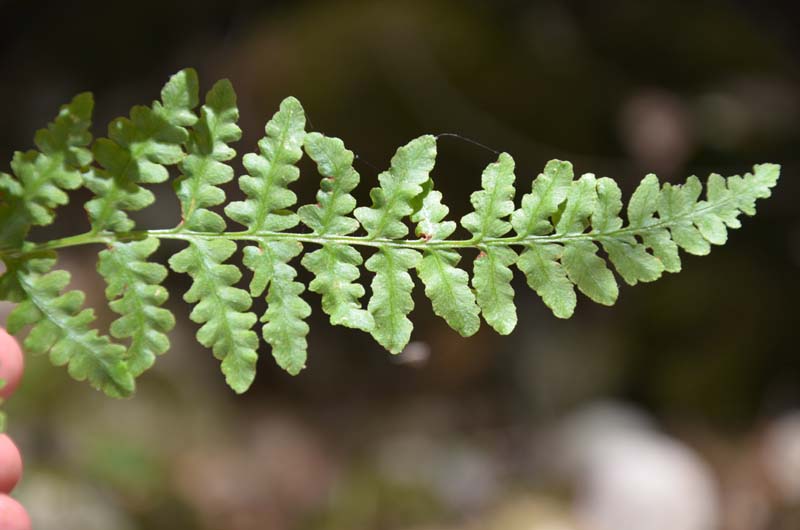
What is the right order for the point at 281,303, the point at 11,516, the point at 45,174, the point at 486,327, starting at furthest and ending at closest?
the point at 486,327 < the point at 11,516 < the point at 281,303 < the point at 45,174

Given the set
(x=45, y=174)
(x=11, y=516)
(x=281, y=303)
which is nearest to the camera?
(x=45, y=174)

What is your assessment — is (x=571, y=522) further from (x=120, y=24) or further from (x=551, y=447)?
(x=120, y=24)

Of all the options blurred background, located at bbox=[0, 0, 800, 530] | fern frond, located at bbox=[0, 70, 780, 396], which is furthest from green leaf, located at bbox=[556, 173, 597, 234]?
blurred background, located at bbox=[0, 0, 800, 530]

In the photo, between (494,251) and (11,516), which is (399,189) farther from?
(11,516)

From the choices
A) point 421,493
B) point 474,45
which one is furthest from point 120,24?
point 421,493

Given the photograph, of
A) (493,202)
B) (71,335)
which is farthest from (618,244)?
(71,335)

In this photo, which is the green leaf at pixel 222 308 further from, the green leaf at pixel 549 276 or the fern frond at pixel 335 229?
the green leaf at pixel 549 276
